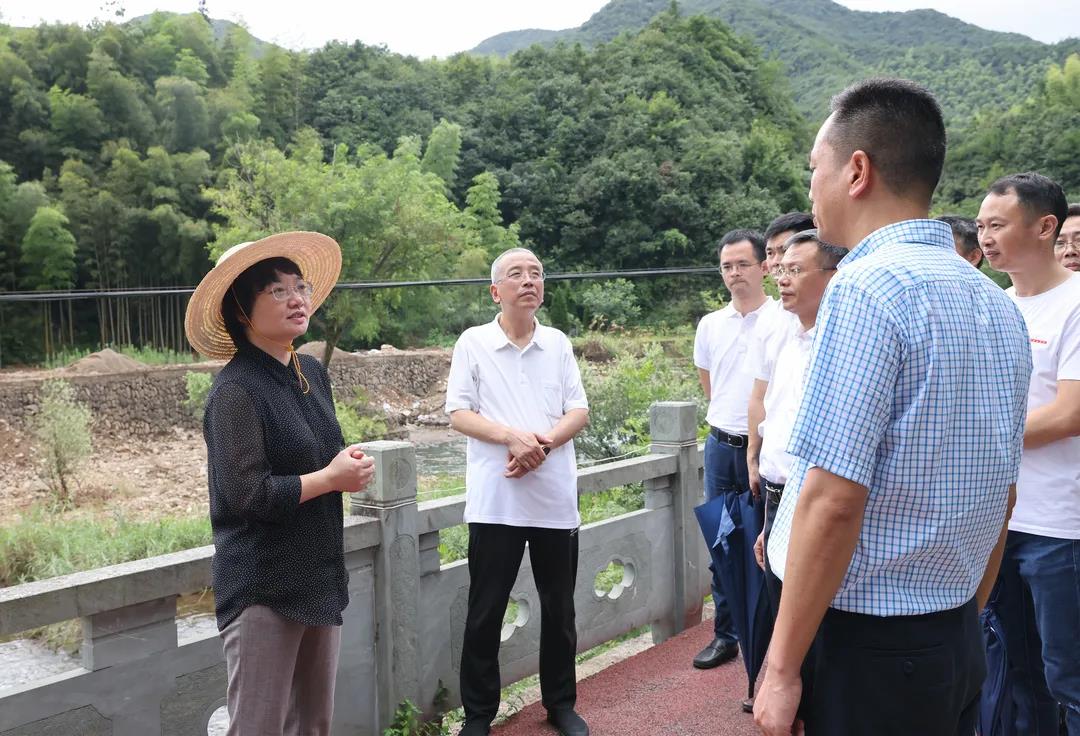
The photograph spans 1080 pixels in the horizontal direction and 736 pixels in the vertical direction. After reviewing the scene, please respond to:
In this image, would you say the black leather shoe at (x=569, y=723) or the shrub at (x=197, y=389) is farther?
the shrub at (x=197, y=389)

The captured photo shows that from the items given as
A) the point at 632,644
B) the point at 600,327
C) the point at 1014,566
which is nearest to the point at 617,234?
the point at 600,327

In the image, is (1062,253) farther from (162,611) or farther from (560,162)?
(560,162)

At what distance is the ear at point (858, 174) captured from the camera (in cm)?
141

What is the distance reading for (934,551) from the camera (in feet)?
4.40

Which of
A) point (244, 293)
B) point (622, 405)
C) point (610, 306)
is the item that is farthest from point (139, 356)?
point (244, 293)

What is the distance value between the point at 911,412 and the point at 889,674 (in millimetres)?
399

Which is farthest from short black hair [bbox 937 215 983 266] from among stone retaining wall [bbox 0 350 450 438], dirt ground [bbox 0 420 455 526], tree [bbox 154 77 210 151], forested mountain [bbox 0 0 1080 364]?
tree [bbox 154 77 210 151]

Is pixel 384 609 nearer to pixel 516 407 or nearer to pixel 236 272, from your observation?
pixel 516 407

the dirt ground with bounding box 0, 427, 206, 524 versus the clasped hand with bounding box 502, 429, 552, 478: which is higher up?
the clasped hand with bounding box 502, 429, 552, 478

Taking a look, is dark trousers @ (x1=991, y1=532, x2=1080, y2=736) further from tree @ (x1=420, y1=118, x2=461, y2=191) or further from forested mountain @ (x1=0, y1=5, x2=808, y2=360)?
tree @ (x1=420, y1=118, x2=461, y2=191)

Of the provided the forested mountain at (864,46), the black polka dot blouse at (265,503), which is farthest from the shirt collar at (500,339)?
the forested mountain at (864,46)

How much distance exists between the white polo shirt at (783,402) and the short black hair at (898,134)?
3.67 ft

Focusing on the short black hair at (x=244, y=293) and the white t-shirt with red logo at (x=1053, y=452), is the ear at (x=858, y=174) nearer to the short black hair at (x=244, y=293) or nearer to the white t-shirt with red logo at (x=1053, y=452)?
the white t-shirt with red logo at (x=1053, y=452)

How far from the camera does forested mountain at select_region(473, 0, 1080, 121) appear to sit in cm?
5681
